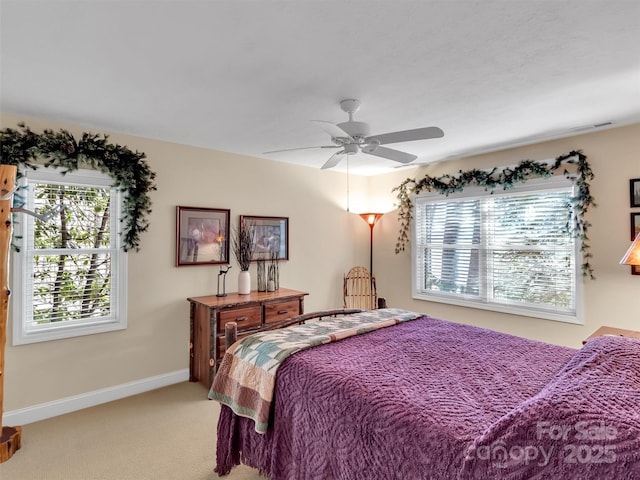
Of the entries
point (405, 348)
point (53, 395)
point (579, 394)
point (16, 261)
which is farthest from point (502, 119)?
point (53, 395)

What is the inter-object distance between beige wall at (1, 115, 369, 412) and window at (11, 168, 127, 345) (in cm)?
13

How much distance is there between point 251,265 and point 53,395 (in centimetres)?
224

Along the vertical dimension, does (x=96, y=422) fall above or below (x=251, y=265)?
below

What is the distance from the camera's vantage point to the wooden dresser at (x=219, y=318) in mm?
3412

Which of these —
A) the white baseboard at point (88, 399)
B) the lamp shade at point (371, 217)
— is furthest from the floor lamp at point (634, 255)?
the white baseboard at point (88, 399)

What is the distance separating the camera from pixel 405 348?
7.04 ft

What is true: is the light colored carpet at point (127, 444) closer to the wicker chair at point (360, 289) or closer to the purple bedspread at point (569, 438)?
the purple bedspread at point (569, 438)

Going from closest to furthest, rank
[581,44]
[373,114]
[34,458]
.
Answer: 1. [581,44]
2. [34,458]
3. [373,114]

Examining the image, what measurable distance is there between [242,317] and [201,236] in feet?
3.45

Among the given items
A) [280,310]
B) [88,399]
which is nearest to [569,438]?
[280,310]

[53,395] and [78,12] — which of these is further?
[53,395]

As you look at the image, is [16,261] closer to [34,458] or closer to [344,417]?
[34,458]

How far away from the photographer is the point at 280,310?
3881 mm

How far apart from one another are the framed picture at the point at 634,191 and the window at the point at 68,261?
4807 mm
